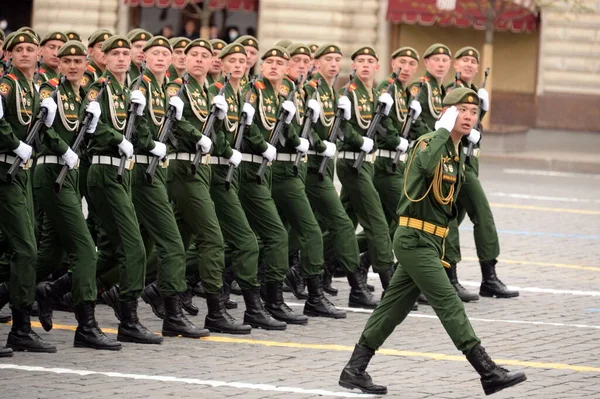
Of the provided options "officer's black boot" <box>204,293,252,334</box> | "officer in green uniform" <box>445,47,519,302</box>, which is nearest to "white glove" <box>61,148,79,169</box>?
"officer's black boot" <box>204,293,252,334</box>

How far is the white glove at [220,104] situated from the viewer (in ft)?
36.2

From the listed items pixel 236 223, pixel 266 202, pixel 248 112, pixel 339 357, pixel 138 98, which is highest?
pixel 138 98

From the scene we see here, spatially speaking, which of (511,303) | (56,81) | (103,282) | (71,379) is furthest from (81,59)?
(511,303)

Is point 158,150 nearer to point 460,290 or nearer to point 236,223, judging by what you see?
point 236,223

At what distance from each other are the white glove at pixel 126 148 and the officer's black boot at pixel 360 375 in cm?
220

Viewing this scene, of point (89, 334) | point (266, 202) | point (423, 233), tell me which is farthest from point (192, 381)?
point (266, 202)

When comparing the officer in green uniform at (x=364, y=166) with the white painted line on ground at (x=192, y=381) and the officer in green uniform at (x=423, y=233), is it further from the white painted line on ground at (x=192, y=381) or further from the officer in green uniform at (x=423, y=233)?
the white painted line on ground at (x=192, y=381)

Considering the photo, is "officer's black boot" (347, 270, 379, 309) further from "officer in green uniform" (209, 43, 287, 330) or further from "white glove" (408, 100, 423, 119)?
"white glove" (408, 100, 423, 119)

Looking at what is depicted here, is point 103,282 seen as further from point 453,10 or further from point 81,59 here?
point 453,10

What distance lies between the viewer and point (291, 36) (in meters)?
32.8

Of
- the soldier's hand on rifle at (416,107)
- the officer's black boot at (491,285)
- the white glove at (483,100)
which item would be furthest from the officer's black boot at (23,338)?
the white glove at (483,100)

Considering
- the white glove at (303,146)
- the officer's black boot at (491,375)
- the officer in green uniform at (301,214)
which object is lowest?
the officer's black boot at (491,375)

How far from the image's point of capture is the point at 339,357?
1019 centimetres

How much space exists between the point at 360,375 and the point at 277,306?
2.45m
